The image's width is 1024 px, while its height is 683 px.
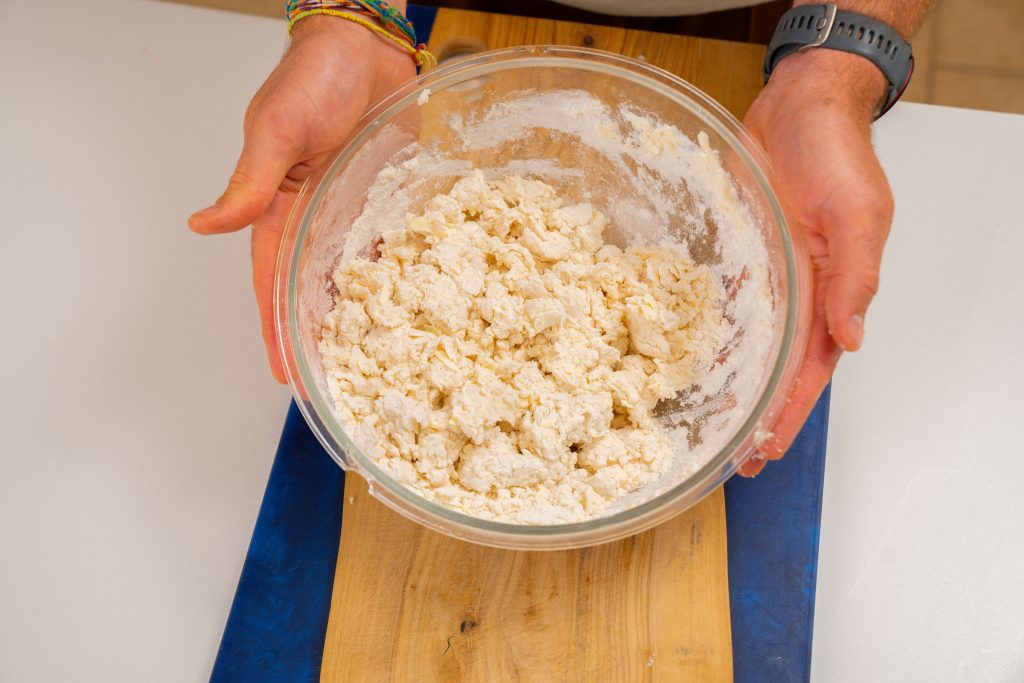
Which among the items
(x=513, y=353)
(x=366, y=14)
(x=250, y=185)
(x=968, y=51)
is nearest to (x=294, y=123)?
(x=250, y=185)

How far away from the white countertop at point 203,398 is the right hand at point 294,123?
0.28 m

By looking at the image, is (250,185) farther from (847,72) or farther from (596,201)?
(847,72)

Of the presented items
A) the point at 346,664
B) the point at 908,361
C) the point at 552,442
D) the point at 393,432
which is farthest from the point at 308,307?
the point at 908,361

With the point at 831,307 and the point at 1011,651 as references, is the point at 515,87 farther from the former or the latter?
the point at 1011,651

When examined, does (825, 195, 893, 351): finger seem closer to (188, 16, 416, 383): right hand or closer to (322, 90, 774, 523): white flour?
(322, 90, 774, 523): white flour

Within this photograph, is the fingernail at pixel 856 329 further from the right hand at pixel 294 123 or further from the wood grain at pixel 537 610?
the right hand at pixel 294 123

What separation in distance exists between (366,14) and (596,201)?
47 cm

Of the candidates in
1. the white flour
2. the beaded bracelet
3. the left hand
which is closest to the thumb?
the white flour

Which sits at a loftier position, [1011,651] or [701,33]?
[701,33]

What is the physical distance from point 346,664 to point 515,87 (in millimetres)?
872

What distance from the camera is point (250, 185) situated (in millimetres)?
994

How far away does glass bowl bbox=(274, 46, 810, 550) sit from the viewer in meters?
0.94

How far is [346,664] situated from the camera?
1.07 metres

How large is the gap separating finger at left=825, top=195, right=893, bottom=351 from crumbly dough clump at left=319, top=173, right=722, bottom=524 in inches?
6.6
